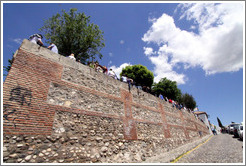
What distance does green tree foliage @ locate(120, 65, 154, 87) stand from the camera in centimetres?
2448

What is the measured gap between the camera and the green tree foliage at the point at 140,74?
2448 centimetres

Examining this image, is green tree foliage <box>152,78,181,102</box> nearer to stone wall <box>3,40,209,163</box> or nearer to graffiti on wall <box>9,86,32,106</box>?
stone wall <box>3,40,209,163</box>

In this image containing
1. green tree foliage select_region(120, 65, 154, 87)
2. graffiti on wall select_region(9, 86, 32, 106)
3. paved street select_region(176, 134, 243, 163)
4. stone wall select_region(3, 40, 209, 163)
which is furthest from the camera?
green tree foliage select_region(120, 65, 154, 87)

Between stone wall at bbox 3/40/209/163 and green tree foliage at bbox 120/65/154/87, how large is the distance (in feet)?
54.5

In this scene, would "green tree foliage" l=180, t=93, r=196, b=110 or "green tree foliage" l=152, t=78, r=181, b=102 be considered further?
"green tree foliage" l=180, t=93, r=196, b=110

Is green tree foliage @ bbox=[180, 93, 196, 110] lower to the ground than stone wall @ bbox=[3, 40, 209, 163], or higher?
higher

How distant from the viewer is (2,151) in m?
3.24

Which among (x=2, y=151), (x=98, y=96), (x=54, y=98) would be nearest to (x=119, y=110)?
(x=98, y=96)

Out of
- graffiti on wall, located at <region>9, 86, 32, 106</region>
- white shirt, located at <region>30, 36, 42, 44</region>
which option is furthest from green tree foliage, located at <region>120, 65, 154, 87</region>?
graffiti on wall, located at <region>9, 86, 32, 106</region>

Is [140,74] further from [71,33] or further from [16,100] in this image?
[16,100]

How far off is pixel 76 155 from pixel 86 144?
532 millimetres

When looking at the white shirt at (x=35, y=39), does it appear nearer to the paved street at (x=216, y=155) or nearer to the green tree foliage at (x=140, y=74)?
the paved street at (x=216, y=155)

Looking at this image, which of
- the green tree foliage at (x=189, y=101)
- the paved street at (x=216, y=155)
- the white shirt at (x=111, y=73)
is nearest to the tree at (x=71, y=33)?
the white shirt at (x=111, y=73)

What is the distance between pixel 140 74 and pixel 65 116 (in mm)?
20894
